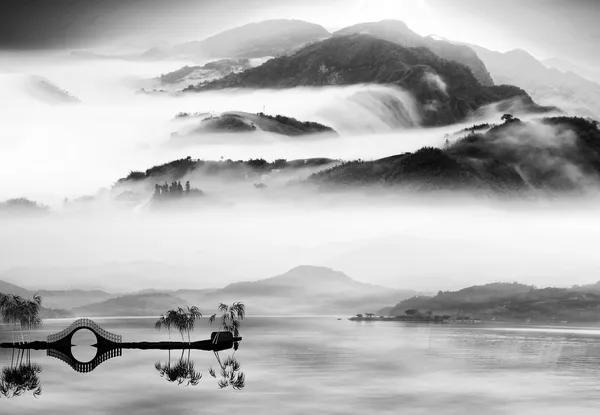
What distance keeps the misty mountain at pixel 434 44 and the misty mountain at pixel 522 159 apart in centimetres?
561

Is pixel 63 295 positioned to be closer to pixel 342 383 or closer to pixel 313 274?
pixel 313 274

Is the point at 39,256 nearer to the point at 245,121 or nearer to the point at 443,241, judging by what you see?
the point at 245,121

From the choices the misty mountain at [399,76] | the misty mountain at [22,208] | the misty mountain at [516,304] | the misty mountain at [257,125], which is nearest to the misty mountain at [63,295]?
the misty mountain at [22,208]

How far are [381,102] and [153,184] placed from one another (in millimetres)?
20459

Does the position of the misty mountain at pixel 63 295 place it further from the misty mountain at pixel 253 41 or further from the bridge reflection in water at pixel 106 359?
the bridge reflection in water at pixel 106 359

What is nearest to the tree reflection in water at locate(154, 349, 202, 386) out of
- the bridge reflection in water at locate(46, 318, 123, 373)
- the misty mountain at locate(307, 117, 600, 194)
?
the bridge reflection in water at locate(46, 318, 123, 373)

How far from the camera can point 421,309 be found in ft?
324

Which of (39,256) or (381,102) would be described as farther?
(381,102)

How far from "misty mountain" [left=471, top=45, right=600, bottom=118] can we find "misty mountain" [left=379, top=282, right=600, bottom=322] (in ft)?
60.7

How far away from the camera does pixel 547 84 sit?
7750 cm

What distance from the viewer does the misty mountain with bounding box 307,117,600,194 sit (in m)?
74.9

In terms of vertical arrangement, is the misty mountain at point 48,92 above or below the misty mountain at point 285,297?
above

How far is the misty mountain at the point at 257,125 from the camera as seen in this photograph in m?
69.1

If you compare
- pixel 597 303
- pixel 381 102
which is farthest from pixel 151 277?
pixel 597 303
